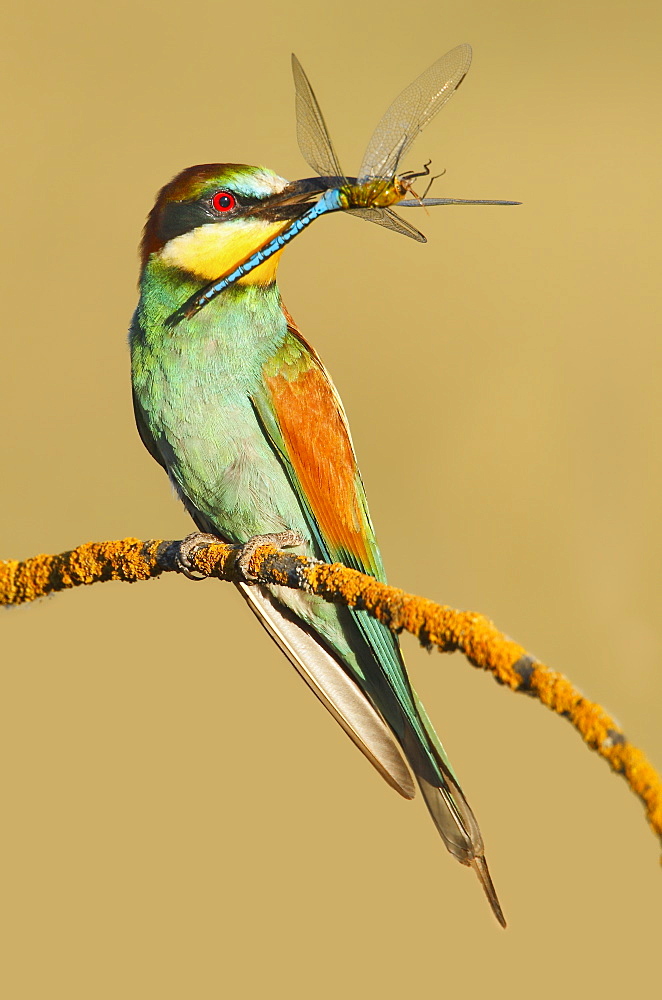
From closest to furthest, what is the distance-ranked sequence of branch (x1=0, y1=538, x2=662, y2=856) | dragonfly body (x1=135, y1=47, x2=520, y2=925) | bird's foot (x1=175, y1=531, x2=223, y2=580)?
branch (x1=0, y1=538, x2=662, y2=856) → bird's foot (x1=175, y1=531, x2=223, y2=580) → dragonfly body (x1=135, y1=47, x2=520, y2=925)

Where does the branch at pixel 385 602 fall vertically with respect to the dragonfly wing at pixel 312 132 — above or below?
below

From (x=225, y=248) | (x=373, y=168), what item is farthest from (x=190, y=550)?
(x=373, y=168)

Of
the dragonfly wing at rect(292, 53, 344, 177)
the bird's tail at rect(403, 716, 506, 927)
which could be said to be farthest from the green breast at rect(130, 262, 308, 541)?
the bird's tail at rect(403, 716, 506, 927)

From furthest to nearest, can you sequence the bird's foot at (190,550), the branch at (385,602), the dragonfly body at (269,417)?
the dragonfly body at (269,417) < the bird's foot at (190,550) < the branch at (385,602)

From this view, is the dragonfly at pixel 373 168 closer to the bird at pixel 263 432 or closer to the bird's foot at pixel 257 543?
the bird at pixel 263 432

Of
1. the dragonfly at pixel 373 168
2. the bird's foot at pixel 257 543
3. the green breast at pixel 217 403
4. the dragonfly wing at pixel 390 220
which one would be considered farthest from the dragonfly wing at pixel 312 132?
the bird's foot at pixel 257 543

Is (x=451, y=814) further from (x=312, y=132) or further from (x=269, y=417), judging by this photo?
(x=312, y=132)

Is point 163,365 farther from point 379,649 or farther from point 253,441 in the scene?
point 379,649

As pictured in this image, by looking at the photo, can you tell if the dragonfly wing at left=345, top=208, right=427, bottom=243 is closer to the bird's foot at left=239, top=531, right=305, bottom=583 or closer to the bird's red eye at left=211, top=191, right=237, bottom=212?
the bird's red eye at left=211, top=191, right=237, bottom=212
